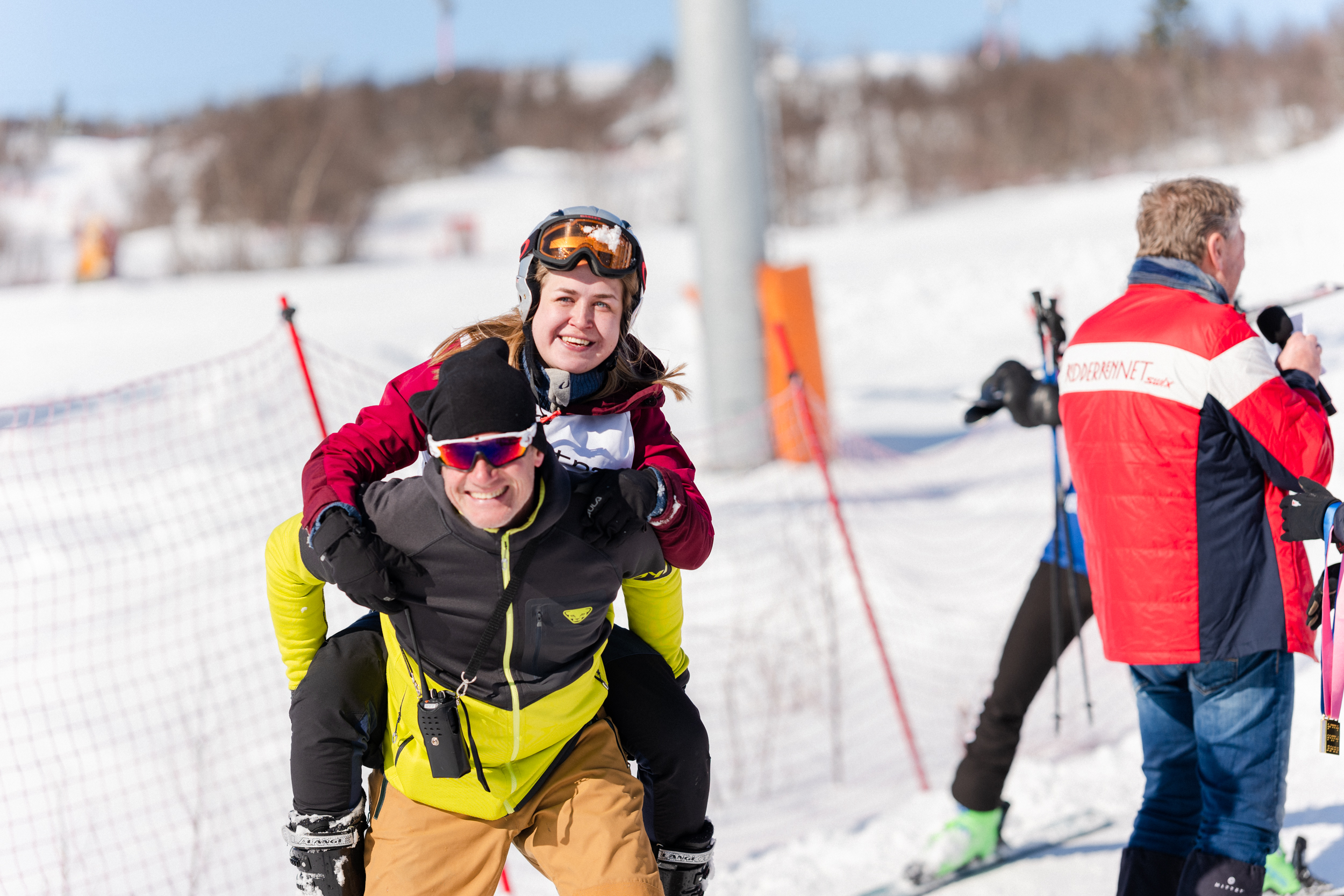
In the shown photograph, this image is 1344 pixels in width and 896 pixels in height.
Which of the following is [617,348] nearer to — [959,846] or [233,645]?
[959,846]

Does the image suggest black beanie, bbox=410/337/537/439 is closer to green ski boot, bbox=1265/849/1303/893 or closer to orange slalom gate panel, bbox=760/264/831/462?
green ski boot, bbox=1265/849/1303/893

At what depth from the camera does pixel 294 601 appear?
2229mm

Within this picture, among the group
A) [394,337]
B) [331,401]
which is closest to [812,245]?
[394,337]

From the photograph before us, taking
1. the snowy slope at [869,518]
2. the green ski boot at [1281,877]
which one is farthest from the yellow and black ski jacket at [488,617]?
the green ski boot at [1281,877]

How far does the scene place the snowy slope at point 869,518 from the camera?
4.02 meters

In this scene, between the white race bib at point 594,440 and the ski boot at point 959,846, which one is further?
the ski boot at point 959,846

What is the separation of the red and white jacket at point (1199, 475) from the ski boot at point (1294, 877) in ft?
3.64

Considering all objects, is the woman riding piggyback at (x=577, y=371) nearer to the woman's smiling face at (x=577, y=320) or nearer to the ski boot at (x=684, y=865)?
the woman's smiling face at (x=577, y=320)

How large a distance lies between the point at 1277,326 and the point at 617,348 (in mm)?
1533

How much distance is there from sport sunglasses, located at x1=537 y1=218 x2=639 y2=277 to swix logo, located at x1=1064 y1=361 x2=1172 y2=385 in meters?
1.13

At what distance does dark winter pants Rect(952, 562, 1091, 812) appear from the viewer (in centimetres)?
329

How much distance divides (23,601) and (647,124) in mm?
45153

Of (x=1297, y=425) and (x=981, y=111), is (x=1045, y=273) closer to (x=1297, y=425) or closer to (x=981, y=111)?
(x=1297, y=425)

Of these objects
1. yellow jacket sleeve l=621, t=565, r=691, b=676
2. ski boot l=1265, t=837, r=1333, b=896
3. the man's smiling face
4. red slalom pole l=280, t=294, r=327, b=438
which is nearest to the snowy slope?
ski boot l=1265, t=837, r=1333, b=896
